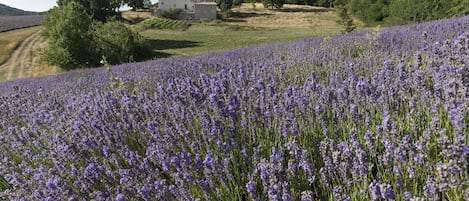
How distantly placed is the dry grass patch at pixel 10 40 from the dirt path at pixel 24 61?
1.47 ft

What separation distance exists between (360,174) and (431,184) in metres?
0.33

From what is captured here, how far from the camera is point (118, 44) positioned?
1012 inches

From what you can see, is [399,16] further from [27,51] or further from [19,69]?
[27,51]

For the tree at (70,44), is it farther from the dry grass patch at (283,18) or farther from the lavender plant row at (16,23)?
the dry grass patch at (283,18)

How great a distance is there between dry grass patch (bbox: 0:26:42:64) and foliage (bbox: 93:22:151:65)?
9.74 metres

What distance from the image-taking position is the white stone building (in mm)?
56281

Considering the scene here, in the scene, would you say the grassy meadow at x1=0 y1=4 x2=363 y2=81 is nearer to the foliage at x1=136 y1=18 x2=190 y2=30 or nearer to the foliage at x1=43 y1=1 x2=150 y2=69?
the foliage at x1=136 y1=18 x2=190 y2=30

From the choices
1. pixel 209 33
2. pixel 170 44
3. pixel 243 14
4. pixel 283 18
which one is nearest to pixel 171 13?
pixel 243 14

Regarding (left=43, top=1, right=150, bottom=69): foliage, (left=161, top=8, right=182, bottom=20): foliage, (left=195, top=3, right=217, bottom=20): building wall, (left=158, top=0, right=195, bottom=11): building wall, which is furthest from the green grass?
(left=158, top=0, right=195, bottom=11): building wall

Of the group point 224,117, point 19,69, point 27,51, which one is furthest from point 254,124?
point 27,51

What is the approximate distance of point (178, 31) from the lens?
4556 centimetres

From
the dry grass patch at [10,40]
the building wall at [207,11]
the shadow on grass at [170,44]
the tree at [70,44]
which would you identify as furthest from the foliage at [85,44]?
the building wall at [207,11]

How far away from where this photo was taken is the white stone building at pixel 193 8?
5628 cm

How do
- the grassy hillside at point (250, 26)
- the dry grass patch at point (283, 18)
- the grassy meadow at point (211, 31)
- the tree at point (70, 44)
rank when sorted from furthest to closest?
the dry grass patch at point (283, 18), the grassy hillside at point (250, 26), the grassy meadow at point (211, 31), the tree at point (70, 44)
